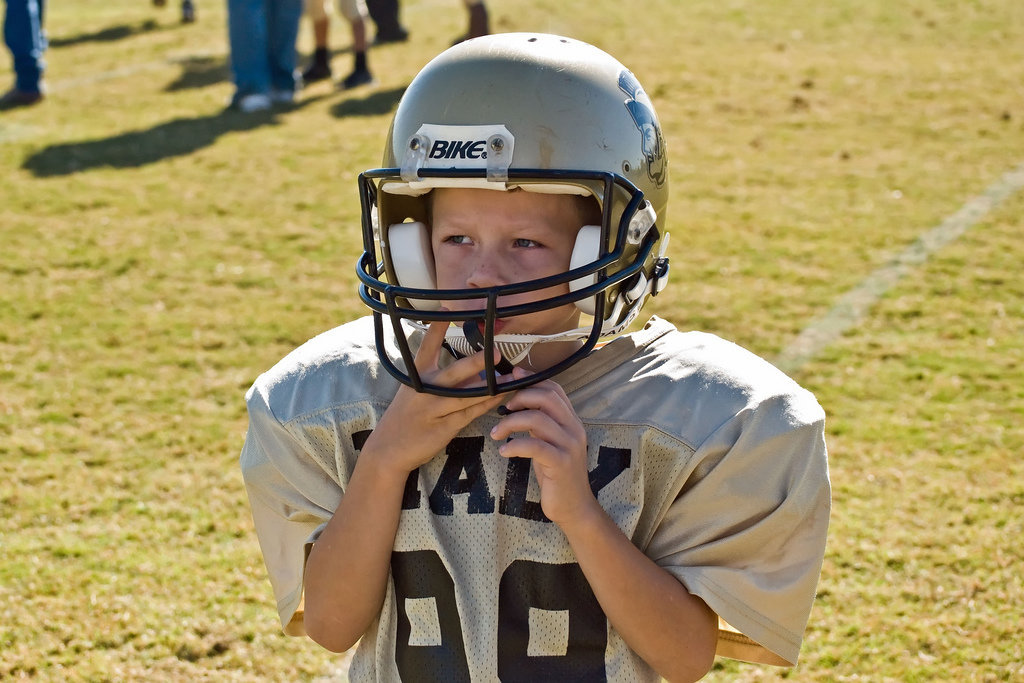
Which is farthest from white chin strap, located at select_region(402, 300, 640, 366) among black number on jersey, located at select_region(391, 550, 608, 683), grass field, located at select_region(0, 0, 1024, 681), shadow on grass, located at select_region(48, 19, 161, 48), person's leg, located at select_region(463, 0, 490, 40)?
shadow on grass, located at select_region(48, 19, 161, 48)

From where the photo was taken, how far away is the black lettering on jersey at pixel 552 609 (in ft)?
6.17

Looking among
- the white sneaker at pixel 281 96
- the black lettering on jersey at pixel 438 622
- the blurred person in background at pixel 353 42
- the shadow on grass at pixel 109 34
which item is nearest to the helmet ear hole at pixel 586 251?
the black lettering on jersey at pixel 438 622

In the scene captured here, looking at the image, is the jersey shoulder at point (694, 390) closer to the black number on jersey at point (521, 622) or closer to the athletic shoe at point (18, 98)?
the black number on jersey at point (521, 622)

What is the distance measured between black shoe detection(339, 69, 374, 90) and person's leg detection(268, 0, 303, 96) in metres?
0.40

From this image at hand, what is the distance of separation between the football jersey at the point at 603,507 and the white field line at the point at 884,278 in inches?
94.7

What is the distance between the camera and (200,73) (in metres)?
8.99

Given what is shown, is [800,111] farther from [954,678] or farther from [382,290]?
[382,290]

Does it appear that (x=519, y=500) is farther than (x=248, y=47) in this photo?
No

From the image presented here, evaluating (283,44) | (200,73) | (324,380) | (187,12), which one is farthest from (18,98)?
(324,380)

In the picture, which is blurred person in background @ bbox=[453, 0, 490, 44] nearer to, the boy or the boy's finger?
the boy

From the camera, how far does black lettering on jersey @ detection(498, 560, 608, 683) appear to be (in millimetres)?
1882

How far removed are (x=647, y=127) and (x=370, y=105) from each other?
6.13m

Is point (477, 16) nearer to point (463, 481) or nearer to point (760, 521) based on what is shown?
point (463, 481)

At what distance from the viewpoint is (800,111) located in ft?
24.4
